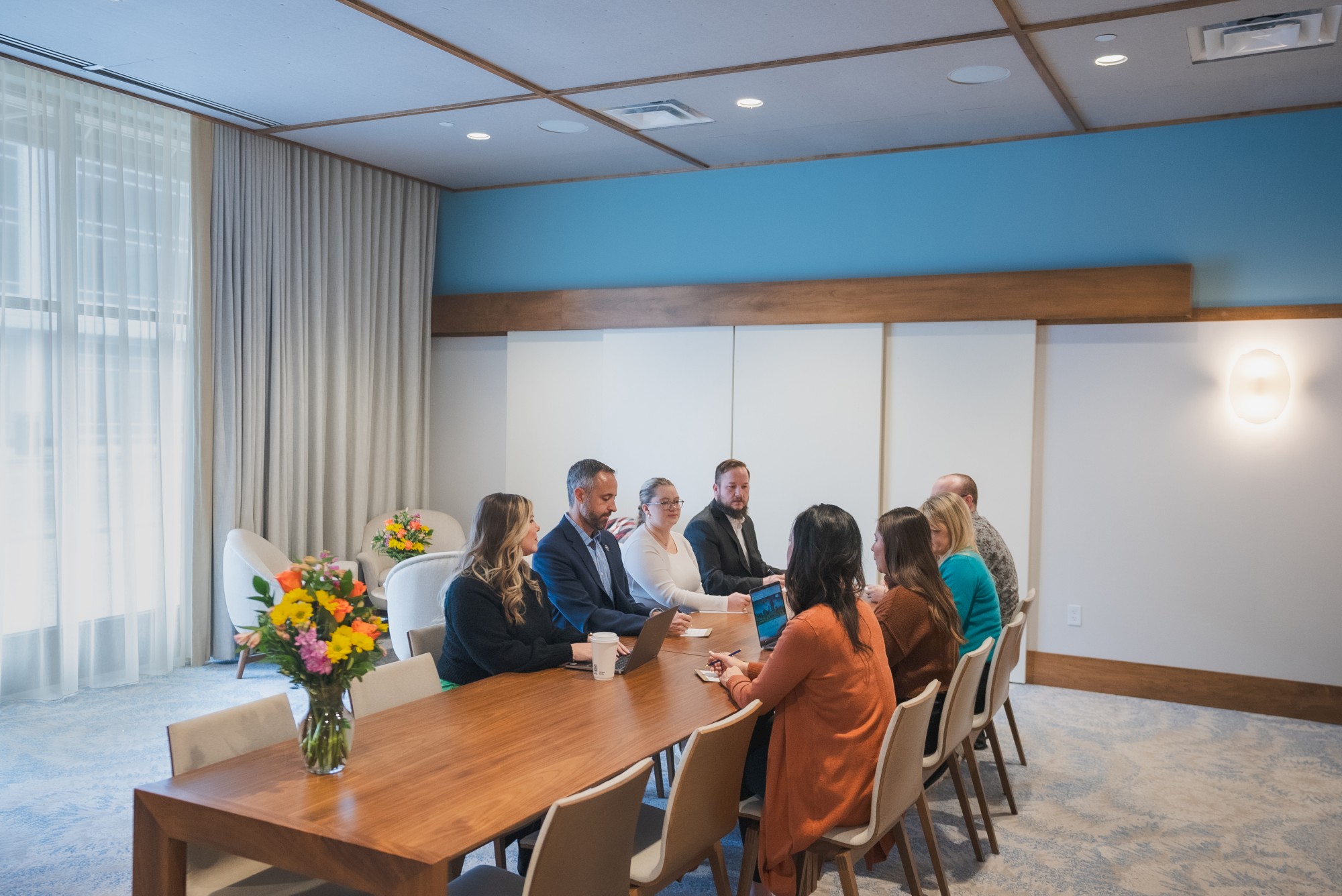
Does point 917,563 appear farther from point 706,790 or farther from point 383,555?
point 383,555

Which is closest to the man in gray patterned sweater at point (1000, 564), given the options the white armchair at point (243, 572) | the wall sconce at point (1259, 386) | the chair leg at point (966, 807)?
the chair leg at point (966, 807)

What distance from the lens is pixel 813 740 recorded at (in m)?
2.86

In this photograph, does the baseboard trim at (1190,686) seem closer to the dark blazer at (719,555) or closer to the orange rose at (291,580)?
the dark blazer at (719,555)

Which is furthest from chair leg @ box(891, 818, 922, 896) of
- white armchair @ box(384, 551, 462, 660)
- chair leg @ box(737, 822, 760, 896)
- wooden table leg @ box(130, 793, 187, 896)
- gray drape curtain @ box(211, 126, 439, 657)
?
gray drape curtain @ box(211, 126, 439, 657)

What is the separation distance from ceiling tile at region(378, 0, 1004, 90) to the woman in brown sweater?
6.88ft

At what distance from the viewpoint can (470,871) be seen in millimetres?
2633

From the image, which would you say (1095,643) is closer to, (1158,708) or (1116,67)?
(1158,708)

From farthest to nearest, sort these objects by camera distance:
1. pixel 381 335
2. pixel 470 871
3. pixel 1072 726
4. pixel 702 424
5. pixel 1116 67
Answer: pixel 381 335 < pixel 702 424 < pixel 1072 726 < pixel 1116 67 < pixel 470 871

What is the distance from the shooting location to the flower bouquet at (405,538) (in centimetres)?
646

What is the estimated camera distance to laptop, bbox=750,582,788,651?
3.77 m

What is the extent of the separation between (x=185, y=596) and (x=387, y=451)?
1.84 meters

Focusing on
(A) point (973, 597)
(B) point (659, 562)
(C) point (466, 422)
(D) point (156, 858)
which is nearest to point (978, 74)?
(A) point (973, 597)

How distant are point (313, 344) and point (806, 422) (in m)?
3.23

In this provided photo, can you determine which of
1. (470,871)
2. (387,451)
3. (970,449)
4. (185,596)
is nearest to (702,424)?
(970,449)
